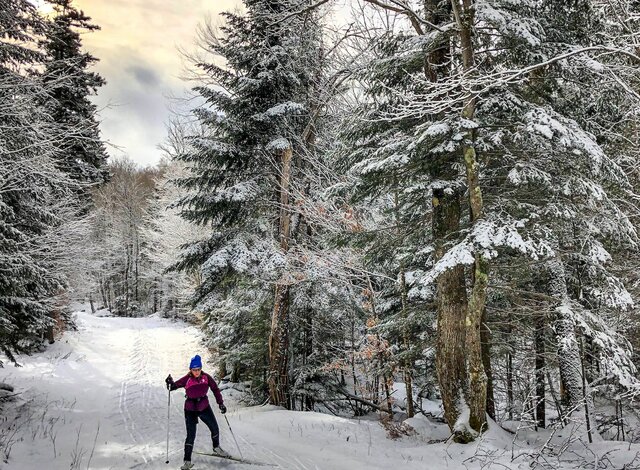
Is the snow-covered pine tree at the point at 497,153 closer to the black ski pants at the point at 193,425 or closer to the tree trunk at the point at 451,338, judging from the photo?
the tree trunk at the point at 451,338

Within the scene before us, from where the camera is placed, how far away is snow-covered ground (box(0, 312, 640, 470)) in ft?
21.0

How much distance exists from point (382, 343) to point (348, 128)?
577 centimetres

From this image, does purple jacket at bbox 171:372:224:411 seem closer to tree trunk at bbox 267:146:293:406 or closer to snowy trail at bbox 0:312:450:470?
snowy trail at bbox 0:312:450:470

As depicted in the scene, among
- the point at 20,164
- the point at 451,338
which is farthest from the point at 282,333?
the point at 20,164

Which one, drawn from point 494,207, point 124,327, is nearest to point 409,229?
point 494,207

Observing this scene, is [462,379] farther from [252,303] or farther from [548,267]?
[252,303]

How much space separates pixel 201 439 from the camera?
24.7 feet

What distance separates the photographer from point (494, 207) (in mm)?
6746

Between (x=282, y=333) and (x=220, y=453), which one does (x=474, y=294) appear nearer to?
(x=220, y=453)

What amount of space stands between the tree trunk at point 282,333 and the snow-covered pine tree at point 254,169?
0.03m

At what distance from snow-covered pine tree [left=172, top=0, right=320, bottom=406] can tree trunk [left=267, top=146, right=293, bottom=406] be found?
0.10 feet

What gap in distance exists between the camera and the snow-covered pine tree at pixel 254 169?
1164cm

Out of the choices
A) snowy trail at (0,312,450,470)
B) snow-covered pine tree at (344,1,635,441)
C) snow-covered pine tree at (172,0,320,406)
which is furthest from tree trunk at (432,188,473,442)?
snow-covered pine tree at (172,0,320,406)

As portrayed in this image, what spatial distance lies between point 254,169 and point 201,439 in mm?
8159
